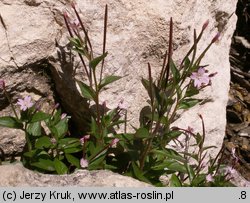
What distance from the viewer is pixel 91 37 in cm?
242

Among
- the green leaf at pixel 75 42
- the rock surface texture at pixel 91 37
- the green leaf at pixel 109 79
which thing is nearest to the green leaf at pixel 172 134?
the rock surface texture at pixel 91 37

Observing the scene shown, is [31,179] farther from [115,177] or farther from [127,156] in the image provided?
[127,156]

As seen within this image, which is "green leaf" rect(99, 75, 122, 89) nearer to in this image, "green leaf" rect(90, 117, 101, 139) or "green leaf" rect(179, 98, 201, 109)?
"green leaf" rect(90, 117, 101, 139)

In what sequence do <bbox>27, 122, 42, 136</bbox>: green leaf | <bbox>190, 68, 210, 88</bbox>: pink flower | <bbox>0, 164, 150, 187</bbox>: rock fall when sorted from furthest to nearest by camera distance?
<bbox>27, 122, 42, 136</bbox>: green leaf, <bbox>190, 68, 210, 88</bbox>: pink flower, <bbox>0, 164, 150, 187</bbox>: rock

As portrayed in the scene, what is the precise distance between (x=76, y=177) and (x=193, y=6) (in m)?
1.17

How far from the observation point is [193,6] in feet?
8.46

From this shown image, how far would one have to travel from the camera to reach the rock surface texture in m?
2.39

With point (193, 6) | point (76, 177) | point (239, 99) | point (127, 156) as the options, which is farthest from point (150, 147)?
point (239, 99)

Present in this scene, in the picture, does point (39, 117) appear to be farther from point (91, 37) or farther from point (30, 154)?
point (91, 37)

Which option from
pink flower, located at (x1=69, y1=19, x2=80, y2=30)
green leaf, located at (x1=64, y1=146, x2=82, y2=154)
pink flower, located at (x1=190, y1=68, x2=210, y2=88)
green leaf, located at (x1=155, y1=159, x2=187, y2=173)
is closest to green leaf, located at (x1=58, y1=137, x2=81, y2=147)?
green leaf, located at (x1=64, y1=146, x2=82, y2=154)

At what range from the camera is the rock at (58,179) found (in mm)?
1997

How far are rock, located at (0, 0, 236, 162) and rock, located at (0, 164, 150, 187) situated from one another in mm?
527

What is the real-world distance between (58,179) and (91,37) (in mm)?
784

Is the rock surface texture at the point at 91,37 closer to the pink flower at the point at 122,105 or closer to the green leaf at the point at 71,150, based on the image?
the pink flower at the point at 122,105
